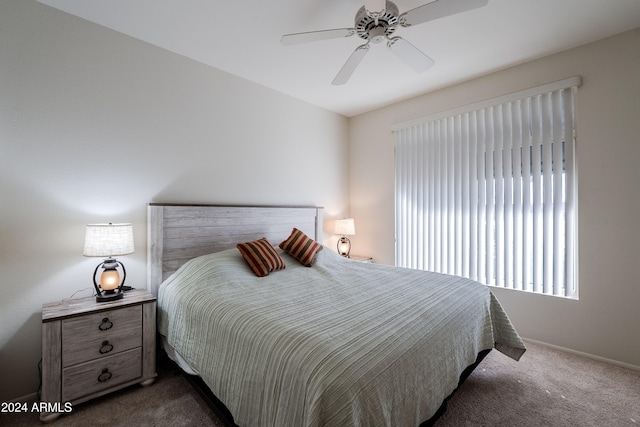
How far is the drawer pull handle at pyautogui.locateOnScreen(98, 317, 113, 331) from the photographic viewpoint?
5.96 feet

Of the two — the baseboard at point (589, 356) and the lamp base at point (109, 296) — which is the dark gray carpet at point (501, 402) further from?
the lamp base at point (109, 296)

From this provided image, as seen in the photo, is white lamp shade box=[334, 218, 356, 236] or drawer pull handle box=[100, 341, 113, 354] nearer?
drawer pull handle box=[100, 341, 113, 354]

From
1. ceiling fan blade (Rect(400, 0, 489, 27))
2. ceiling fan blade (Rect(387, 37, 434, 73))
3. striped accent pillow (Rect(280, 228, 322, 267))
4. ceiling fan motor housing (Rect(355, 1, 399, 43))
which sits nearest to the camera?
ceiling fan blade (Rect(400, 0, 489, 27))

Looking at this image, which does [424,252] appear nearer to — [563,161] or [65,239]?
[563,161]

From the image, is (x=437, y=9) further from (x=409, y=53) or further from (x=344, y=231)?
(x=344, y=231)

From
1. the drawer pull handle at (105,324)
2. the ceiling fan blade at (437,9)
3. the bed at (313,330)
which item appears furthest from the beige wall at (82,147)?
the ceiling fan blade at (437,9)

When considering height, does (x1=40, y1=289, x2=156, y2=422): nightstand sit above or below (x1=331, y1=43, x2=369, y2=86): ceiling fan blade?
below

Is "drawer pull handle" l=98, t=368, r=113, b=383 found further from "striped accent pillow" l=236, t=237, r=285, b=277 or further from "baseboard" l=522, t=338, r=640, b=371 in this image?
"baseboard" l=522, t=338, r=640, b=371

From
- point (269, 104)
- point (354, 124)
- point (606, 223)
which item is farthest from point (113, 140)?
point (606, 223)

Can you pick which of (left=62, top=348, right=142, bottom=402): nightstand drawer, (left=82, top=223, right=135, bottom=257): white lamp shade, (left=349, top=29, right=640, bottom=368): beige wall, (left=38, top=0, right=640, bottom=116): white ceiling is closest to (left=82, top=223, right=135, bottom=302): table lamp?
(left=82, top=223, right=135, bottom=257): white lamp shade

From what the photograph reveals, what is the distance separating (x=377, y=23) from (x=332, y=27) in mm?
593

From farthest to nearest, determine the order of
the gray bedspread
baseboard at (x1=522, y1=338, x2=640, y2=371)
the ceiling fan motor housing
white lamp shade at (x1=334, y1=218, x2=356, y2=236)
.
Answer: white lamp shade at (x1=334, y1=218, x2=356, y2=236) < baseboard at (x1=522, y1=338, x2=640, y2=371) < the ceiling fan motor housing < the gray bedspread

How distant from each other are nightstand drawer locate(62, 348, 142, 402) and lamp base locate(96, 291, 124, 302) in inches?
15.0

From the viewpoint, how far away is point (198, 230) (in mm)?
2592
